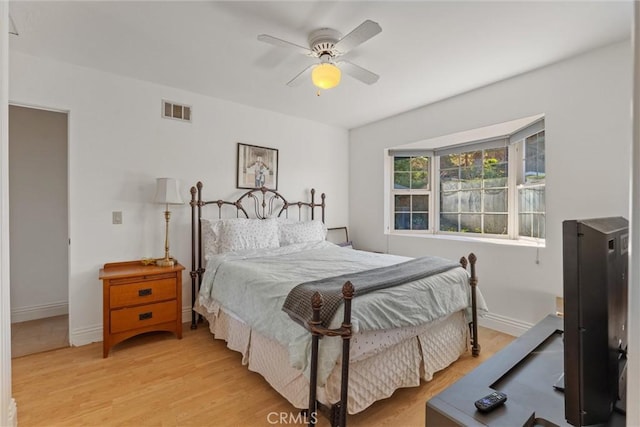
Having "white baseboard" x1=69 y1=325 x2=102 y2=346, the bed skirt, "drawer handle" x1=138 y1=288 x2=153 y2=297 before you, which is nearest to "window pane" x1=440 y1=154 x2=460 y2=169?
the bed skirt

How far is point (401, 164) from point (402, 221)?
2.72 feet

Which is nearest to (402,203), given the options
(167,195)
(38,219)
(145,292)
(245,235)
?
(245,235)

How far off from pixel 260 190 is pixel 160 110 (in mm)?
1358

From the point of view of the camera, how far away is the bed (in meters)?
1.64

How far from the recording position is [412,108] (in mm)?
3740

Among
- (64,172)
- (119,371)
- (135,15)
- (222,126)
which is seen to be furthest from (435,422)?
(64,172)

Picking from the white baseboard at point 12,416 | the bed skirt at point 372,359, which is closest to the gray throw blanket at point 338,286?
the bed skirt at point 372,359

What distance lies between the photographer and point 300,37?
7.27ft

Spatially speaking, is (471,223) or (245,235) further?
(471,223)

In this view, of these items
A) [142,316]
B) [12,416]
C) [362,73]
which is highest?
[362,73]

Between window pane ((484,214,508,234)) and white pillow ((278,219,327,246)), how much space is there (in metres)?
2.02

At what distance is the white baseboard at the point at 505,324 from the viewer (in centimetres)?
287

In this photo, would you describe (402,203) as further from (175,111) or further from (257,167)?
(175,111)

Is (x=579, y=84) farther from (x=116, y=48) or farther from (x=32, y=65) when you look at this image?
(x=32, y=65)
